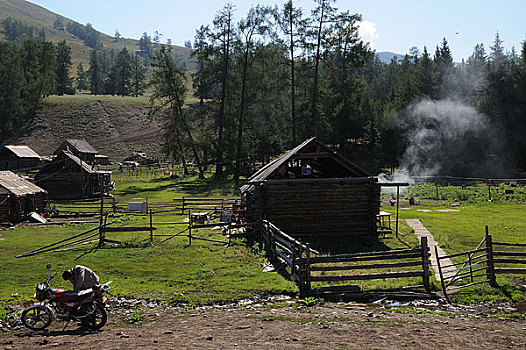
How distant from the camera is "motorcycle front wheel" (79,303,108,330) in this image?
11.9 metres

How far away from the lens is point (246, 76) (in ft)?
227

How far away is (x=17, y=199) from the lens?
112 feet

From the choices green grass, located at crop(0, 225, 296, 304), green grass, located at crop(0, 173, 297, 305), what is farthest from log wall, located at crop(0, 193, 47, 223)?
green grass, located at crop(0, 225, 296, 304)

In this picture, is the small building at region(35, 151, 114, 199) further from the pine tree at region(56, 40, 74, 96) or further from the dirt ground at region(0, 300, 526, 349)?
the pine tree at region(56, 40, 74, 96)

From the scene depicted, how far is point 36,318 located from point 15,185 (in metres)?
26.9

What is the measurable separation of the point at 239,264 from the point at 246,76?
Answer: 53272 mm

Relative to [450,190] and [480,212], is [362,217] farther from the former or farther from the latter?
[450,190]

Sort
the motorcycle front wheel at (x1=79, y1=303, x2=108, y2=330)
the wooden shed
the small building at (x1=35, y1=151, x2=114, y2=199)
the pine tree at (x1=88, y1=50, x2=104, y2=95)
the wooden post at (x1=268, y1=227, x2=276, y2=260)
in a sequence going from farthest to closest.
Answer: the pine tree at (x1=88, y1=50, x2=104, y2=95) → the small building at (x1=35, y1=151, x2=114, y2=199) → the wooden shed → the wooden post at (x1=268, y1=227, x2=276, y2=260) → the motorcycle front wheel at (x1=79, y1=303, x2=108, y2=330)

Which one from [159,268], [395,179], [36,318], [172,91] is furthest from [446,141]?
[36,318]

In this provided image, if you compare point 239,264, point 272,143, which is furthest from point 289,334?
point 272,143

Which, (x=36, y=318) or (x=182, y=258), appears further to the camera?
(x=182, y=258)

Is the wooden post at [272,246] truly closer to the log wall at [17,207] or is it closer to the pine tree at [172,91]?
the log wall at [17,207]

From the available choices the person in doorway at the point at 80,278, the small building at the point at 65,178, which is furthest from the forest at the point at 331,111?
the person in doorway at the point at 80,278

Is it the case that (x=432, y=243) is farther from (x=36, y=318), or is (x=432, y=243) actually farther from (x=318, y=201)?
(x=36, y=318)
